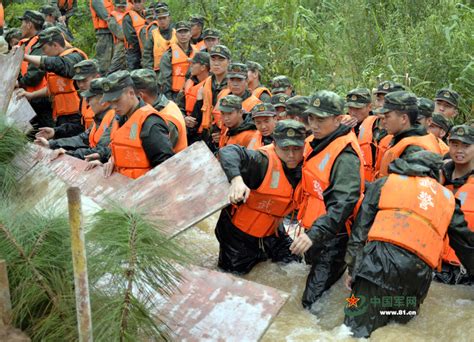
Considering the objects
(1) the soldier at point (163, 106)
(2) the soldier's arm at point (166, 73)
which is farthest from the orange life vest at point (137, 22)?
(1) the soldier at point (163, 106)

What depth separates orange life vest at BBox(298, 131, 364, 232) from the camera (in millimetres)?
4914

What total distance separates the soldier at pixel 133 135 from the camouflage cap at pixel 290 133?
0.92 metres

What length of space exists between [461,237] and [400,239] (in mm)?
566

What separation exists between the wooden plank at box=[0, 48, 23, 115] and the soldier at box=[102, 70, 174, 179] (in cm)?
138

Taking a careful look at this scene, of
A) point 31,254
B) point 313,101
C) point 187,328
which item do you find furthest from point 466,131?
point 31,254

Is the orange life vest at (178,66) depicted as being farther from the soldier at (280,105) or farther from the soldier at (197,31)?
the soldier at (280,105)

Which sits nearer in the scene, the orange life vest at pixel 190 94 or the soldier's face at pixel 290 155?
the soldier's face at pixel 290 155

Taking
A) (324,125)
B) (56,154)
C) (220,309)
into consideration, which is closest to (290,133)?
(324,125)

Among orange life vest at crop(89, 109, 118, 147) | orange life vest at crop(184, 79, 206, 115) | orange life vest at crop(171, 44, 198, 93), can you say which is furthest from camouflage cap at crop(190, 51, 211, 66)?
orange life vest at crop(89, 109, 118, 147)

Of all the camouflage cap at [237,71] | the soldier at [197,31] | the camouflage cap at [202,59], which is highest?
the camouflage cap at [237,71]

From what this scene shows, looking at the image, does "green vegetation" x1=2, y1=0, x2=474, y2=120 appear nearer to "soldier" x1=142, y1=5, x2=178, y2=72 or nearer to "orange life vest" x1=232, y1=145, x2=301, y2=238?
"soldier" x1=142, y1=5, x2=178, y2=72

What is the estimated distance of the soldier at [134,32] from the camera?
451 inches

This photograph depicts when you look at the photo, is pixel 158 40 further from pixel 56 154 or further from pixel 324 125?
pixel 324 125

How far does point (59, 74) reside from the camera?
8078 mm
